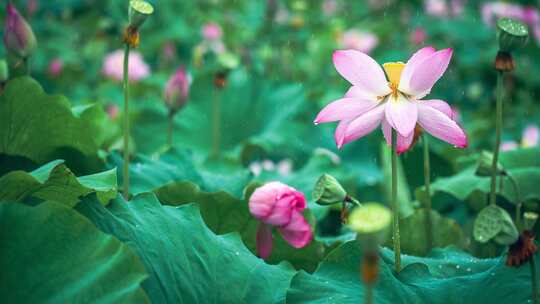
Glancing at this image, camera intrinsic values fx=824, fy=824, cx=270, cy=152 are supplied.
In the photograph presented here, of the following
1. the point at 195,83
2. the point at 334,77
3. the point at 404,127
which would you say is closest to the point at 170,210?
the point at 404,127

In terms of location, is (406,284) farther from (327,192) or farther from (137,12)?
(137,12)

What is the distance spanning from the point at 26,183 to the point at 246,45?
7.69 ft

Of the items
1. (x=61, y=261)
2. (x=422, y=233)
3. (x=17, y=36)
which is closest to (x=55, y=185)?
(x=61, y=261)

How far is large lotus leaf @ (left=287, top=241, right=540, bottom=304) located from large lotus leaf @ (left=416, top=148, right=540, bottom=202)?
0.42 metres

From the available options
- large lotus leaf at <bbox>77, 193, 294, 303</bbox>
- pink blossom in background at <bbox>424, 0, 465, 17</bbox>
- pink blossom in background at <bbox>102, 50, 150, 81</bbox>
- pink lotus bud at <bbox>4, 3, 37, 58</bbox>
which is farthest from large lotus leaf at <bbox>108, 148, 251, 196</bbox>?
pink blossom in background at <bbox>424, 0, 465, 17</bbox>

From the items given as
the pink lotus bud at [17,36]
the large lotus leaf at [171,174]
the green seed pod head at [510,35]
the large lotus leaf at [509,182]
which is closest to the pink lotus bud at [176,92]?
the large lotus leaf at [171,174]

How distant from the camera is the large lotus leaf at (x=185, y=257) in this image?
912 mm

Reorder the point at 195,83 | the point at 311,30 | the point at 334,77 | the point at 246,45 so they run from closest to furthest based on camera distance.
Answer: the point at 195,83 < the point at 334,77 < the point at 246,45 < the point at 311,30

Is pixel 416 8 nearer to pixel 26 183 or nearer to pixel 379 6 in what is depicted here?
pixel 379 6

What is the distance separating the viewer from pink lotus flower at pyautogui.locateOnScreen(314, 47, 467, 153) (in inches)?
35.5

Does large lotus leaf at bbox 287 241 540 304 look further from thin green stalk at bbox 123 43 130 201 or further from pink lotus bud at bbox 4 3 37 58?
pink lotus bud at bbox 4 3 37 58

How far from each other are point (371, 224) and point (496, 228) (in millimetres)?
311

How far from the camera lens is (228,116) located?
92.2 inches

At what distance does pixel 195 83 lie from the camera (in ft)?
7.48
